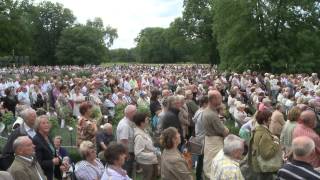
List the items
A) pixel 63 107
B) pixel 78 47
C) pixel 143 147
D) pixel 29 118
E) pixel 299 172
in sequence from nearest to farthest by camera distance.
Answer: pixel 299 172 → pixel 29 118 → pixel 143 147 → pixel 63 107 → pixel 78 47

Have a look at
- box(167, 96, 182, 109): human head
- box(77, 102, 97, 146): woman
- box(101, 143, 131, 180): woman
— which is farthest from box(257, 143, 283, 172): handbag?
box(101, 143, 131, 180): woman

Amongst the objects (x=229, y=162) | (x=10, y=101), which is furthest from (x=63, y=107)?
(x=229, y=162)

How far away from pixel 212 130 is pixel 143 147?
1.22m

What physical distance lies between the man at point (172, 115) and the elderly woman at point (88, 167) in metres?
3.22

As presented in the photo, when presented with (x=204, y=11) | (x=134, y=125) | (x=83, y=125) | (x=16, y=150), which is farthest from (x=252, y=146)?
(x=204, y=11)

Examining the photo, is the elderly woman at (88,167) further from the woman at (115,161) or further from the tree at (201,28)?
the tree at (201,28)

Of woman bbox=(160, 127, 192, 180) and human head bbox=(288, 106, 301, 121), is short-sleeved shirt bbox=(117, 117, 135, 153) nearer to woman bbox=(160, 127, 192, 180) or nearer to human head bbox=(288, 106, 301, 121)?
woman bbox=(160, 127, 192, 180)

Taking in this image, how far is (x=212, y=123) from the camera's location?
8922 millimetres

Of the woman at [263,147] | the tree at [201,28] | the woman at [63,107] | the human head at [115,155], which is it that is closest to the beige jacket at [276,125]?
the woman at [263,147]

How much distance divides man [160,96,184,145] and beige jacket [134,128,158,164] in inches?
60.8

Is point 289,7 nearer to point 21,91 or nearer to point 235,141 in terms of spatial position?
point 21,91

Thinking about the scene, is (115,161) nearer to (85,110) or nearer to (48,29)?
(85,110)

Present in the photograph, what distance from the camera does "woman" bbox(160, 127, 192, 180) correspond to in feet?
24.1

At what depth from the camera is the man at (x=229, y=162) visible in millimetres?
6375
